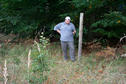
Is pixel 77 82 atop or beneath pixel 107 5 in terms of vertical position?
beneath

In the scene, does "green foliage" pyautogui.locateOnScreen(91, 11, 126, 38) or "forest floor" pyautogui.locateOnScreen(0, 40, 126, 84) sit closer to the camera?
"forest floor" pyautogui.locateOnScreen(0, 40, 126, 84)

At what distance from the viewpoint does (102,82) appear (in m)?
→ 4.15

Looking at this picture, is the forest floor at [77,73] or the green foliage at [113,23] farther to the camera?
the green foliage at [113,23]

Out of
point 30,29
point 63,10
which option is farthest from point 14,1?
point 63,10

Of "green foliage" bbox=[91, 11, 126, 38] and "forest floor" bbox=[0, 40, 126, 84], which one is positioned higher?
"green foliage" bbox=[91, 11, 126, 38]

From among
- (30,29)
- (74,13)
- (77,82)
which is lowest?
(77,82)

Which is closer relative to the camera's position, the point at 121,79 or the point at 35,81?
the point at 35,81

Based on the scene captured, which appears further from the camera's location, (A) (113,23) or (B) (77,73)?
(A) (113,23)

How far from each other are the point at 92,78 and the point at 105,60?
1.88m

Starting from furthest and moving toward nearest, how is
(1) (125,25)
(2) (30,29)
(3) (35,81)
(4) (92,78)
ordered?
(2) (30,29) < (1) (125,25) < (4) (92,78) < (3) (35,81)

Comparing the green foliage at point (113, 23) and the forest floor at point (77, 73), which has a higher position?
the green foliage at point (113, 23)

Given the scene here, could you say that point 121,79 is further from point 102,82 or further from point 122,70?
point 122,70

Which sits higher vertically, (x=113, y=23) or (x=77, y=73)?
(x=113, y=23)

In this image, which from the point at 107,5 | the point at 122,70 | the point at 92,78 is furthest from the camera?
the point at 107,5
